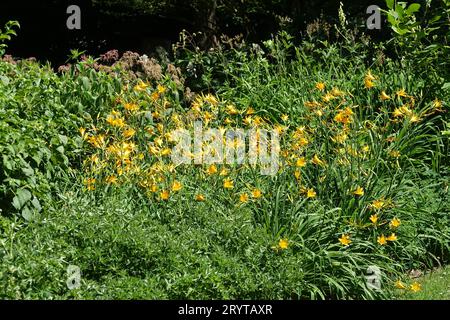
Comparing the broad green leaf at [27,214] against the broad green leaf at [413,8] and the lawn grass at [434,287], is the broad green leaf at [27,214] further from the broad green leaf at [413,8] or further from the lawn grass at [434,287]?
the broad green leaf at [413,8]

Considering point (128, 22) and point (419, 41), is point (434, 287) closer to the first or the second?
point (419, 41)

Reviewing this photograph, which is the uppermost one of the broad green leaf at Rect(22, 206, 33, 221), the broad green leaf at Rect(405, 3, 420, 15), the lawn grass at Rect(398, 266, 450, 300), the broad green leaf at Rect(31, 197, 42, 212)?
the broad green leaf at Rect(405, 3, 420, 15)

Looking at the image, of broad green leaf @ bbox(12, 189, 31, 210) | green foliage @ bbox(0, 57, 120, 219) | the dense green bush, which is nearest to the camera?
the dense green bush

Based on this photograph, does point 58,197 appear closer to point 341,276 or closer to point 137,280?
point 137,280

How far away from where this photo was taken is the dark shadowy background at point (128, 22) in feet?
36.4

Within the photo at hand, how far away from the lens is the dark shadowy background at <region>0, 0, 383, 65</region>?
1109 centimetres

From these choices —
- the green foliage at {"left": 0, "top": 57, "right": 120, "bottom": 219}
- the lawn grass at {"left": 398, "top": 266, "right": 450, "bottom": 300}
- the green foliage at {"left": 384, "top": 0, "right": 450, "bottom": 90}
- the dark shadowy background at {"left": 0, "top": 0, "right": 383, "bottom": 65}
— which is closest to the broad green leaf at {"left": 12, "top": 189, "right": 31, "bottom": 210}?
the green foliage at {"left": 0, "top": 57, "right": 120, "bottom": 219}

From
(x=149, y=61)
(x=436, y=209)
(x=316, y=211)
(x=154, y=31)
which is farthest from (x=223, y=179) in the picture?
(x=154, y=31)

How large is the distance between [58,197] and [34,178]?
15.5 inches

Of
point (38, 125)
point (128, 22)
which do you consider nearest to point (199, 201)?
point (38, 125)

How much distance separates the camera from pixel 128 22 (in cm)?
1181

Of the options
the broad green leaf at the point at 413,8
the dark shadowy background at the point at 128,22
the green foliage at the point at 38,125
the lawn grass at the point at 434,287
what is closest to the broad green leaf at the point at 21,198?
the green foliage at the point at 38,125

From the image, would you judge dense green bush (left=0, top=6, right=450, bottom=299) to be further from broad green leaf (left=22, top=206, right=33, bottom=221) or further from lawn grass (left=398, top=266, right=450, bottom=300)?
lawn grass (left=398, top=266, right=450, bottom=300)

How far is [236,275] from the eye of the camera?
4.74 m
